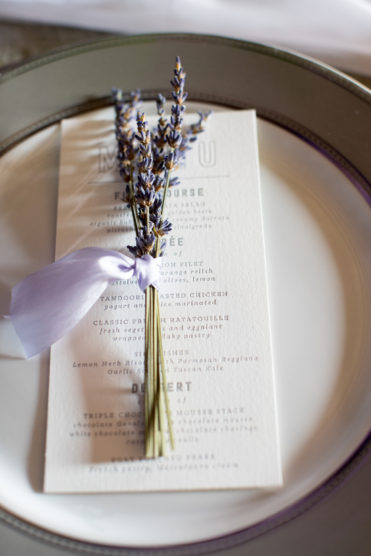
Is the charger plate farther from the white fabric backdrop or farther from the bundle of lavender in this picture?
the white fabric backdrop

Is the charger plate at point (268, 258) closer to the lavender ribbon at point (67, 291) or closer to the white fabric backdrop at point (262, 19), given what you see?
the lavender ribbon at point (67, 291)

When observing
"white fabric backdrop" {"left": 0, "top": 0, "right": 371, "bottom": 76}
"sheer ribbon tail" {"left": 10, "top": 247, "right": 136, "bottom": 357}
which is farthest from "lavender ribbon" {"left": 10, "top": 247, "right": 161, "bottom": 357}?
"white fabric backdrop" {"left": 0, "top": 0, "right": 371, "bottom": 76}

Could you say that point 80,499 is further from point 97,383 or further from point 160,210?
point 160,210

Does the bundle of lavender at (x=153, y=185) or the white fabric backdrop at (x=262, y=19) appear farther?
Result: the white fabric backdrop at (x=262, y=19)

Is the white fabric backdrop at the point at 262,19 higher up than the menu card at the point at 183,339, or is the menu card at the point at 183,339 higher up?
the white fabric backdrop at the point at 262,19

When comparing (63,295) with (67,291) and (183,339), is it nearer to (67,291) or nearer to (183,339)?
(67,291)

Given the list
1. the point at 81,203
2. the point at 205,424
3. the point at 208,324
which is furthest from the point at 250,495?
the point at 81,203

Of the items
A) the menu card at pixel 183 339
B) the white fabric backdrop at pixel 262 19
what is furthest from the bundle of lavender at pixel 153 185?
the white fabric backdrop at pixel 262 19
